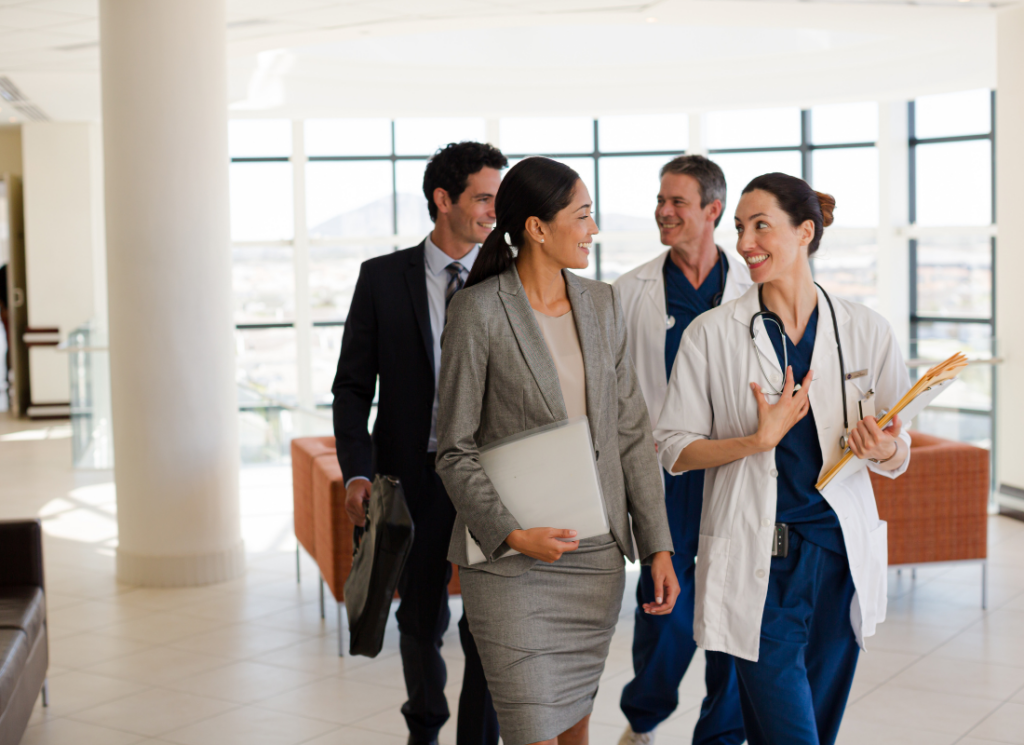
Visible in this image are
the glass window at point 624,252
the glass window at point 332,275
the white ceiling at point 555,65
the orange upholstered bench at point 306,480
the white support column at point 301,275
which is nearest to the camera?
the orange upholstered bench at point 306,480

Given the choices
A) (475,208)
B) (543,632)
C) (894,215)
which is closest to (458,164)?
(475,208)

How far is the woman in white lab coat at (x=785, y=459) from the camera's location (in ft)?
8.15

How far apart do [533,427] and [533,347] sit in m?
0.18

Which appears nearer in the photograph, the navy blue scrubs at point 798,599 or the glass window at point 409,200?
the navy blue scrubs at point 798,599

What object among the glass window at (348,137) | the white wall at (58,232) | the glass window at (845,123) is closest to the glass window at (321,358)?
the glass window at (348,137)

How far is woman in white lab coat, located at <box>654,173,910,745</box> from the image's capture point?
248cm

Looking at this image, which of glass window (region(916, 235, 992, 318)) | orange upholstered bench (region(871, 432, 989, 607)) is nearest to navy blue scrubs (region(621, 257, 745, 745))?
orange upholstered bench (region(871, 432, 989, 607))

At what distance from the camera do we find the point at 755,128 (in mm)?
15219

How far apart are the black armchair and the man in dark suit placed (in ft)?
4.00

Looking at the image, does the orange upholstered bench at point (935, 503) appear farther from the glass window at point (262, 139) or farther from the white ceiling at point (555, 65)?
the glass window at point (262, 139)

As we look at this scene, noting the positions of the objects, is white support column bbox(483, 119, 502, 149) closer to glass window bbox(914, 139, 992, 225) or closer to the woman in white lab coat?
glass window bbox(914, 139, 992, 225)

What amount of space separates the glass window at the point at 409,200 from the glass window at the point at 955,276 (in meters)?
6.94

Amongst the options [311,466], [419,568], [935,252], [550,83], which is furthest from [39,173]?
[419,568]

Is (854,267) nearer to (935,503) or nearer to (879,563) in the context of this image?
(935,503)
